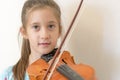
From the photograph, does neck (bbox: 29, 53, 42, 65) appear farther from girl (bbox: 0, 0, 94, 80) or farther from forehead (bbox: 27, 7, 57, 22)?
forehead (bbox: 27, 7, 57, 22)

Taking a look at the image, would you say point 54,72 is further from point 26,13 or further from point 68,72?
point 26,13

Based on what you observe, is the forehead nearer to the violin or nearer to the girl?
the girl

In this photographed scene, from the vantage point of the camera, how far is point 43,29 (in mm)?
954

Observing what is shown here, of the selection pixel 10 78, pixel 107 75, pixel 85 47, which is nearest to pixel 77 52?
pixel 85 47

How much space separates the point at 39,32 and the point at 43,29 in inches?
0.7

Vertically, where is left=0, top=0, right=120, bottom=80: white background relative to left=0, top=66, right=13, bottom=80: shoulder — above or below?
above

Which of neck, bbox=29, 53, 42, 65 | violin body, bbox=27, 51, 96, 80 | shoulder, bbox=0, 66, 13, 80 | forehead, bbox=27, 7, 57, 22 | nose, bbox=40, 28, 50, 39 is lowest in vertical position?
shoulder, bbox=0, 66, 13, 80

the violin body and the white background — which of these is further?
the white background

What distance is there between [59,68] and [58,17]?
206 mm

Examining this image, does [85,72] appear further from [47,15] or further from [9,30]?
[9,30]

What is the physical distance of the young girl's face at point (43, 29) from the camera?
0.96m

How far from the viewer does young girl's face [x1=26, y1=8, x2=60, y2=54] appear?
0.96m

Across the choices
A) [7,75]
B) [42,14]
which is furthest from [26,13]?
[7,75]

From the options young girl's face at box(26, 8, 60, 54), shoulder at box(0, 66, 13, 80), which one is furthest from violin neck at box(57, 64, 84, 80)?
shoulder at box(0, 66, 13, 80)
